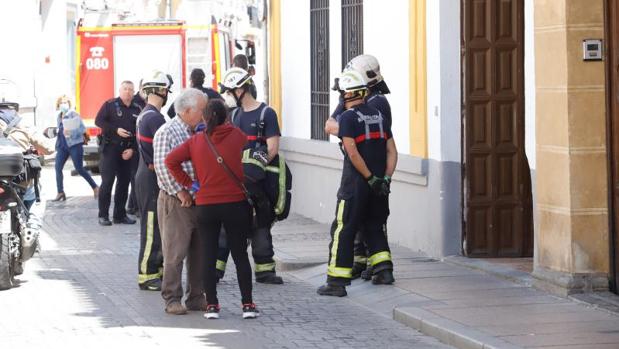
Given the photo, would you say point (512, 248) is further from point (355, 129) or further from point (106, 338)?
point (106, 338)

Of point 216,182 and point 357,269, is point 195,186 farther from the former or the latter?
point 357,269

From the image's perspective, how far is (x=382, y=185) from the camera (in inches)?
492

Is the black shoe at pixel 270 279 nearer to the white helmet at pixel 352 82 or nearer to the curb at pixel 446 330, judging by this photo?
the white helmet at pixel 352 82

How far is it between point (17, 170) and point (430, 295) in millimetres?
3664

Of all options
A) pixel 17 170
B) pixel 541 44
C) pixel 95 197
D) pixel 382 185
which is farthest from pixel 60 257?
pixel 95 197

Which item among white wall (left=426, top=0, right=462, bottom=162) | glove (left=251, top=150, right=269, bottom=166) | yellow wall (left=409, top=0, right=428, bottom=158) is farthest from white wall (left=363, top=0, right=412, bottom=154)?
glove (left=251, top=150, right=269, bottom=166)

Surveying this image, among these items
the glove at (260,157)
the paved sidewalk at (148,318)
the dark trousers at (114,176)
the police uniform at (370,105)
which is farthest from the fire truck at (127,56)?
the glove at (260,157)

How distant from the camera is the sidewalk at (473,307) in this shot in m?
10.1

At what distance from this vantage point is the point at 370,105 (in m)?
12.8

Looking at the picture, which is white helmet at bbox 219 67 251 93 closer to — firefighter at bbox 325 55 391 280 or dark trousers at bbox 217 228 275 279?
firefighter at bbox 325 55 391 280

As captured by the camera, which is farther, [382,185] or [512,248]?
[512,248]

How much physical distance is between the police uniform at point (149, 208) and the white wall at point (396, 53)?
131 inches

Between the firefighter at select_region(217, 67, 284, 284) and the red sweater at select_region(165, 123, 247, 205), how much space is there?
5.94 ft

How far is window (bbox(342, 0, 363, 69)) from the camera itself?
17.3 m
